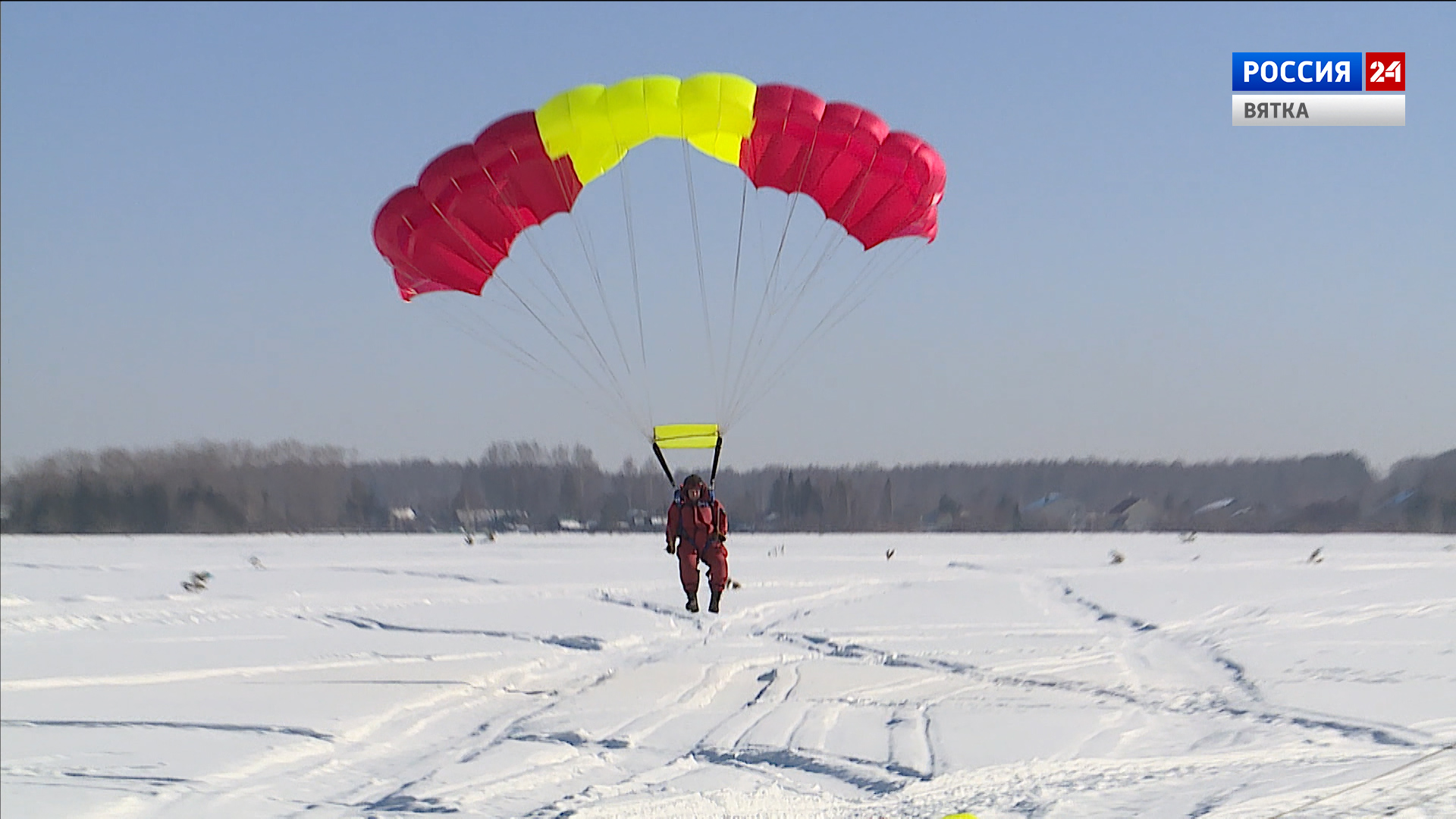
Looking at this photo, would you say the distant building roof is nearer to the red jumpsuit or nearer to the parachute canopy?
the parachute canopy

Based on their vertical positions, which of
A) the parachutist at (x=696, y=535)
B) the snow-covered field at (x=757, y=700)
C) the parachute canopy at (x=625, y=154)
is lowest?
the snow-covered field at (x=757, y=700)

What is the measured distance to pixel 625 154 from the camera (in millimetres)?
8953

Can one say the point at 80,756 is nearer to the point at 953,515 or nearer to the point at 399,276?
the point at 399,276

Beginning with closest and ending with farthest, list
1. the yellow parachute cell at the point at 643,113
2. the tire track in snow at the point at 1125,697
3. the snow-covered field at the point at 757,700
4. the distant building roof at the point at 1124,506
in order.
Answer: the snow-covered field at the point at 757,700
the tire track in snow at the point at 1125,697
the yellow parachute cell at the point at 643,113
the distant building roof at the point at 1124,506

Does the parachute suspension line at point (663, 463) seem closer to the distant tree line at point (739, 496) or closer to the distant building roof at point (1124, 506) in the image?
the distant tree line at point (739, 496)

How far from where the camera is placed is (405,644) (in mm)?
12555

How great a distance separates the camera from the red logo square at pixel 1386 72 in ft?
23.9

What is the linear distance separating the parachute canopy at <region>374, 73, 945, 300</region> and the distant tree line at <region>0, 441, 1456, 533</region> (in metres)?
3.82

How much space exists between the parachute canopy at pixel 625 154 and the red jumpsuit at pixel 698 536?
7.65 ft

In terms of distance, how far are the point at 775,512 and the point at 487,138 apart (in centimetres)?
2906

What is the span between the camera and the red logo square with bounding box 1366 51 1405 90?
23.9 feet

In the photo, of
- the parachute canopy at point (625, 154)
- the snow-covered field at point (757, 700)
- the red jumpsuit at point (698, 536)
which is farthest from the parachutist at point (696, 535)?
the parachute canopy at point (625, 154)

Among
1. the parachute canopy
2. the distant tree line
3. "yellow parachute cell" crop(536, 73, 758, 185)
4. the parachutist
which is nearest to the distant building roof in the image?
the distant tree line

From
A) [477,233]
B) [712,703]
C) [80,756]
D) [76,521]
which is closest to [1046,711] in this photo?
[712,703]
